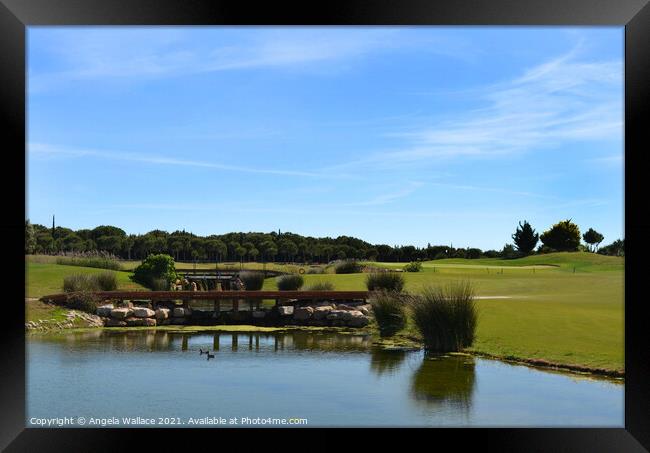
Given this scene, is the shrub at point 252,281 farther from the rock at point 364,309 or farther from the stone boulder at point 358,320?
the stone boulder at point 358,320

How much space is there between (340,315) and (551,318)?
182 inches

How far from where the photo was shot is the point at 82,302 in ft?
47.2

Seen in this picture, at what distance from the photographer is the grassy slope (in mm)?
9547

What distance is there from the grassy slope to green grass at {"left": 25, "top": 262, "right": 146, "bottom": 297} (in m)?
4.72

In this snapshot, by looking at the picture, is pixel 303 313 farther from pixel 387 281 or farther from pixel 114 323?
pixel 114 323

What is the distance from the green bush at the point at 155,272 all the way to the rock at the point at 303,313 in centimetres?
574

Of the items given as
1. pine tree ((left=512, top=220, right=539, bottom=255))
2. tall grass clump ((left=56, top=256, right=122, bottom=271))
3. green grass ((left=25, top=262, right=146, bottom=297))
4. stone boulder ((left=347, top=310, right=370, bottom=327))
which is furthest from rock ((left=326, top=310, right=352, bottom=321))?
pine tree ((left=512, top=220, right=539, bottom=255))

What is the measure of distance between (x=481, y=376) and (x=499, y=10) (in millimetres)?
4825

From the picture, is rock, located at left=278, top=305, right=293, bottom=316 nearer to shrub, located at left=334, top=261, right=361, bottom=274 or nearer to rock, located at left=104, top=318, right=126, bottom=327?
rock, located at left=104, top=318, right=126, bottom=327

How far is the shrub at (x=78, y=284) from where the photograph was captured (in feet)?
49.6

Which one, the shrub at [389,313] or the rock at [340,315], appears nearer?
the shrub at [389,313]

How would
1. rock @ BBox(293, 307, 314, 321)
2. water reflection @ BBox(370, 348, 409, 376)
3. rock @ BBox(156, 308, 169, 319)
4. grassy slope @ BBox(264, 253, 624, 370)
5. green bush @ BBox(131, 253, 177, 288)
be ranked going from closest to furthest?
water reflection @ BBox(370, 348, 409, 376) < grassy slope @ BBox(264, 253, 624, 370) < rock @ BBox(156, 308, 169, 319) < rock @ BBox(293, 307, 314, 321) < green bush @ BBox(131, 253, 177, 288)

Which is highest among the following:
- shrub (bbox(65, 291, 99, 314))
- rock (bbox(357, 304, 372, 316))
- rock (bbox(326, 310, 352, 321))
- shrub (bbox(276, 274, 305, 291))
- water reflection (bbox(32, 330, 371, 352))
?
shrub (bbox(276, 274, 305, 291))

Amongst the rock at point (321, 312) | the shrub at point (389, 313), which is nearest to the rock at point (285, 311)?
the rock at point (321, 312)
